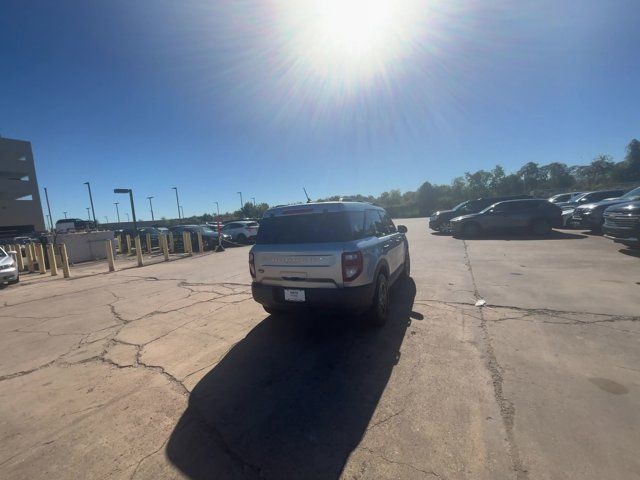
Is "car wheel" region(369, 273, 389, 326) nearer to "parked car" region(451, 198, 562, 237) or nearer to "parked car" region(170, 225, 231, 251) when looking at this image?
"parked car" region(451, 198, 562, 237)

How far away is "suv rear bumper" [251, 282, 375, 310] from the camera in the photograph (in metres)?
3.79

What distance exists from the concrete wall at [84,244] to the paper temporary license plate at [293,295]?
17031mm

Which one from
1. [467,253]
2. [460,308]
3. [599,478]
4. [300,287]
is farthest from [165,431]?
[467,253]

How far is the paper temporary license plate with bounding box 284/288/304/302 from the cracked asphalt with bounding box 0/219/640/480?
614mm

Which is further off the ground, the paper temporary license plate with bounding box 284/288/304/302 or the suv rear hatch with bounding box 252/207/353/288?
the suv rear hatch with bounding box 252/207/353/288

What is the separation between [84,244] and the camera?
644 inches

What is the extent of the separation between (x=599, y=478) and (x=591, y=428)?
1.75 feet

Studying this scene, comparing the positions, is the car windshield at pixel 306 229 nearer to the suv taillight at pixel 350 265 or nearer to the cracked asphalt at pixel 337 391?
the suv taillight at pixel 350 265

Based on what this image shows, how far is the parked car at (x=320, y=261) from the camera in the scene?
12.5 ft

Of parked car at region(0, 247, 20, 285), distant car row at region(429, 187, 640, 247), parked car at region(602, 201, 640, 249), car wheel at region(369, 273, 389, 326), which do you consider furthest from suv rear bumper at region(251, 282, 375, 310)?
distant car row at region(429, 187, 640, 247)

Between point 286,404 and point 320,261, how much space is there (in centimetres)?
167

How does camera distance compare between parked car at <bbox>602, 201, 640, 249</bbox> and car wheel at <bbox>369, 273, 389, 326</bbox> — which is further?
parked car at <bbox>602, 201, 640, 249</bbox>

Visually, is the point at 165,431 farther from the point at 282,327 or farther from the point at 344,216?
the point at 344,216

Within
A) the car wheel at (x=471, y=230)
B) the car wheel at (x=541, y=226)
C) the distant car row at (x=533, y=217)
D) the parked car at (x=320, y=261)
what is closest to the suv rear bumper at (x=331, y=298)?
the parked car at (x=320, y=261)
